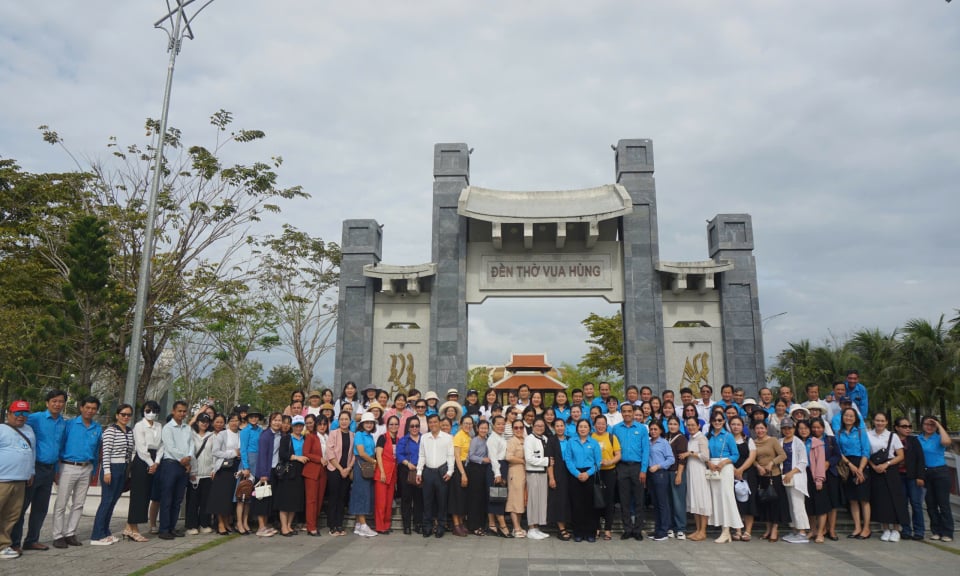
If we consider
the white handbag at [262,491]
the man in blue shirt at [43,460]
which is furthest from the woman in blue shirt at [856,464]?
the man in blue shirt at [43,460]

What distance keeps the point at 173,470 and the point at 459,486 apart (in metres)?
3.16

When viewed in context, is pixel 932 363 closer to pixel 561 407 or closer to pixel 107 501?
pixel 561 407

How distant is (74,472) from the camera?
20.2 ft

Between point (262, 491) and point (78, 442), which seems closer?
point (78, 442)

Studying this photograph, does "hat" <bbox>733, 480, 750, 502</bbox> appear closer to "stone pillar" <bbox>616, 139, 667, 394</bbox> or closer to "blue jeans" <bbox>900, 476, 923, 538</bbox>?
"blue jeans" <bbox>900, 476, 923, 538</bbox>

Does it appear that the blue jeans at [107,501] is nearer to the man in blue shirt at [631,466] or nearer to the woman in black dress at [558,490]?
the woman in black dress at [558,490]

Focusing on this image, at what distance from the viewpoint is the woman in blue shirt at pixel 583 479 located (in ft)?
21.9

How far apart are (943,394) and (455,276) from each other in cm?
1844

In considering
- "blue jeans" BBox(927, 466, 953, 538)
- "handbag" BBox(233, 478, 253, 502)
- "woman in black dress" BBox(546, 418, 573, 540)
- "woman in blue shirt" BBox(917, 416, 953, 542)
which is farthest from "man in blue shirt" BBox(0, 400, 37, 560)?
"blue jeans" BBox(927, 466, 953, 538)

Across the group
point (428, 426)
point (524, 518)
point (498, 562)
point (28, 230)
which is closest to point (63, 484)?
point (428, 426)

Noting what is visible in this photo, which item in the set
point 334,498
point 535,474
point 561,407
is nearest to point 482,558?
point 535,474

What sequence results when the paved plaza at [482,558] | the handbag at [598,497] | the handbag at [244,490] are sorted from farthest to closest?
the handbag at [244,490]
the handbag at [598,497]
the paved plaza at [482,558]

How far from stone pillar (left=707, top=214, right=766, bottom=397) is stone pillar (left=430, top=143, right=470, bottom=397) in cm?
492

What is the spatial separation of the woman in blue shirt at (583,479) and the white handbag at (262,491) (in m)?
3.37
